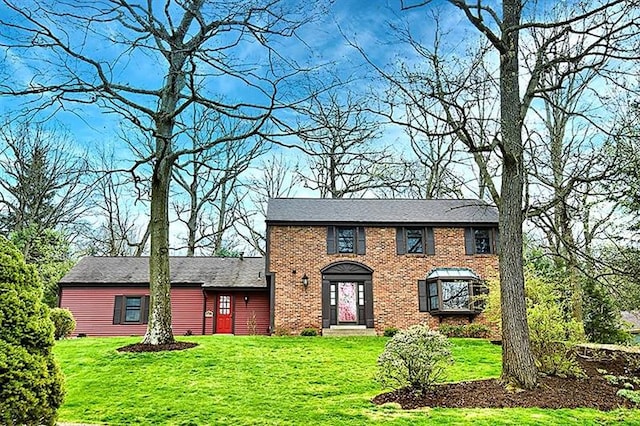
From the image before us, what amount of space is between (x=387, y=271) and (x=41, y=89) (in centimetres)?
1251

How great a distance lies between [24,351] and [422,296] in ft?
50.3

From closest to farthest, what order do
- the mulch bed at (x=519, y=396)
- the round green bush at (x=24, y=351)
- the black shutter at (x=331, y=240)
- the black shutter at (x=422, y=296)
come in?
the round green bush at (x=24, y=351), the mulch bed at (x=519, y=396), the black shutter at (x=422, y=296), the black shutter at (x=331, y=240)

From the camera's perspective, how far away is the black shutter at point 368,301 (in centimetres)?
1838

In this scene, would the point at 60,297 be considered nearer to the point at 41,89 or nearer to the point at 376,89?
the point at 41,89

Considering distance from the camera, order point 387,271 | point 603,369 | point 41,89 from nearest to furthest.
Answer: point 603,369
point 41,89
point 387,271

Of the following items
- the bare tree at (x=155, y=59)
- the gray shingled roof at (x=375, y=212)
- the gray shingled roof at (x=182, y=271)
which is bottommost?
the gray shingled roof at (x=182, y=271)

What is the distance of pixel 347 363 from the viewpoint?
11922 millimetres

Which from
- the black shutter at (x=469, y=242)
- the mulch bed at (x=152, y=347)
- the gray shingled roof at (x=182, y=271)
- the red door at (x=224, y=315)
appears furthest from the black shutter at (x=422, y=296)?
the mulch bed at (x=152, y=347)

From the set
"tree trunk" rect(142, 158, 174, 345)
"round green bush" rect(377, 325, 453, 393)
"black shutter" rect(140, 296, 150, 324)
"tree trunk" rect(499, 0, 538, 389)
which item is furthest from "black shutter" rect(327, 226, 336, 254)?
"round green bush" rect(377, 325, 453, 393)

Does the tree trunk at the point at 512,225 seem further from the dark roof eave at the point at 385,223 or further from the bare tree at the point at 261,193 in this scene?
the bare tree at the point at 261,193

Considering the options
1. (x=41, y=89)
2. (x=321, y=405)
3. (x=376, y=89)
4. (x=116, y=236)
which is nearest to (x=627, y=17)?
Answer: (x=376, y=89)

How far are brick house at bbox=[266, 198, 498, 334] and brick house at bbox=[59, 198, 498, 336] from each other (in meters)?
0.04

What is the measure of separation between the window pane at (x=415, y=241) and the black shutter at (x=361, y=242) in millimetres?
1711

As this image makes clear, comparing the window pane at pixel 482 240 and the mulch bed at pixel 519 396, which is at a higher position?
the window pane at pixel 482 240
